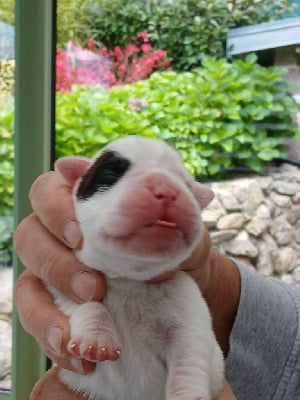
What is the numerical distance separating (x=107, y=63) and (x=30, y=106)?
0.88 feet

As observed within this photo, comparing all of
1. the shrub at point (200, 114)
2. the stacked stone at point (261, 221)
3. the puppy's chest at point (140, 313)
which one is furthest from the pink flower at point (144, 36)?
the puppy's chest at point (140, 313)

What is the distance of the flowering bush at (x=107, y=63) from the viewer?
1.66 m

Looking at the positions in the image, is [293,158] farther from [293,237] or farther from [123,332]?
[123,332]

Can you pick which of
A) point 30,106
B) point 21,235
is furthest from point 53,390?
point 30,106

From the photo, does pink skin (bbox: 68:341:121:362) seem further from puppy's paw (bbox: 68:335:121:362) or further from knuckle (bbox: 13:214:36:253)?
knuckle (bbox: 13:214:36:253)

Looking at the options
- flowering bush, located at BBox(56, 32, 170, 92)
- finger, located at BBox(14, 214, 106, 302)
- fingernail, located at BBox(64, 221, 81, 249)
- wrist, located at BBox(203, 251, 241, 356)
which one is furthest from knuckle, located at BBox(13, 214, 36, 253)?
flowering bush, located at BBox(56, 32, 170, 92)

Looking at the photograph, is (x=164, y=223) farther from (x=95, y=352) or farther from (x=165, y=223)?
(x=95, y=352)

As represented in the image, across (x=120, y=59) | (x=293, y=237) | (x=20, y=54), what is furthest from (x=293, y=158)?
(x=20, y=54)

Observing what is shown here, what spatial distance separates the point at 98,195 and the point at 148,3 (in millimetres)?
1232

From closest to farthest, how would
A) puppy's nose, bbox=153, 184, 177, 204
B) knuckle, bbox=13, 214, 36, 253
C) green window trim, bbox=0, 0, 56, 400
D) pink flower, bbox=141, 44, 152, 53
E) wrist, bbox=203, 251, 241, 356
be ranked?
puppy's nose, bbox=153, 184, 177, 204 → knuckle, bbox=13, 214, 36, 253 → wrist, bbox=203, 251, 241, 356 → green window trim, bbox=0, 0, 56, 400 → pink flower, bbox=141, 44, 152, 53

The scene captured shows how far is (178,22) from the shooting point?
1654mm

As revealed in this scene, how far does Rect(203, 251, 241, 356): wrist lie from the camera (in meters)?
1.00

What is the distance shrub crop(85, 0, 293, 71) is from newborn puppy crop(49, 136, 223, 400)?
1083 millimetres

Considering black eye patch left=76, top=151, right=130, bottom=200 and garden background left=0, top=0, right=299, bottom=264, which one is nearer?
black eye patch left=76, top=151, right=130, bottom=200
